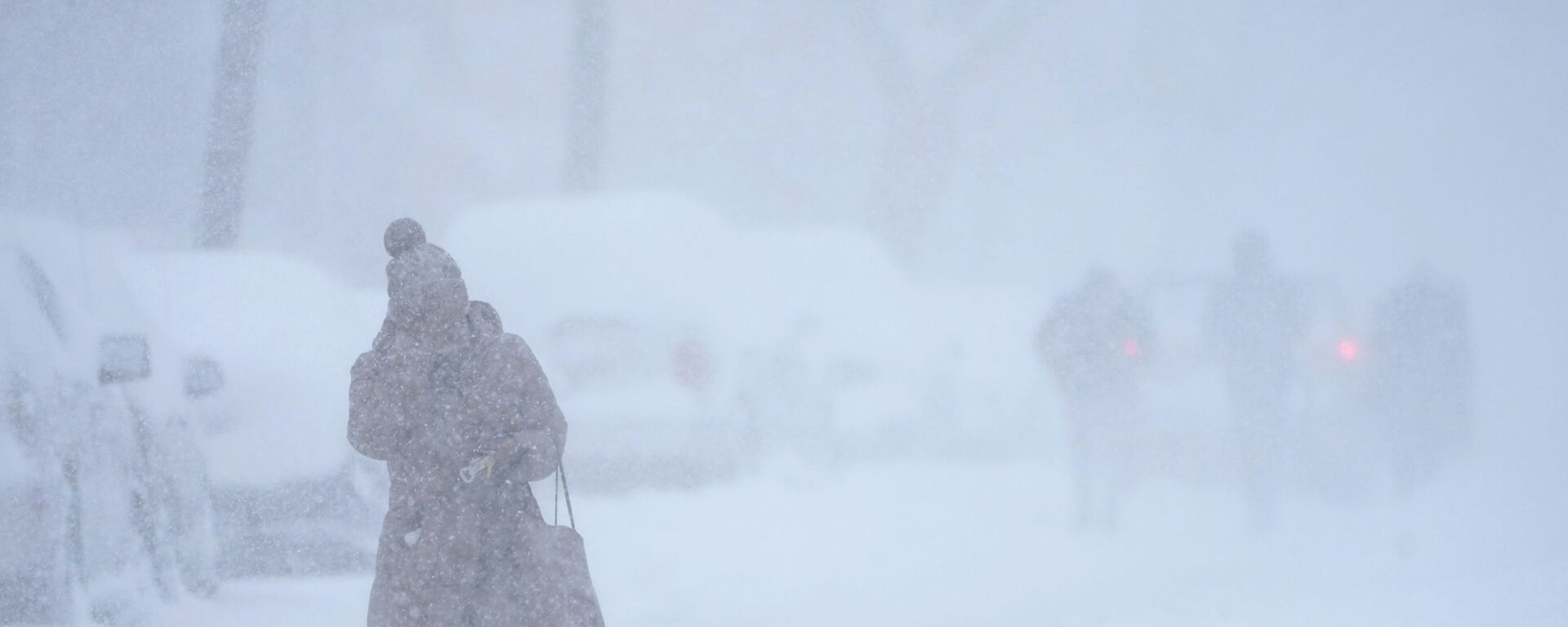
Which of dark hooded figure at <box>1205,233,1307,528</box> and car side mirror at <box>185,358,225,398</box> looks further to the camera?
dark hooded figure at <box>1205,233,1307,528</box>

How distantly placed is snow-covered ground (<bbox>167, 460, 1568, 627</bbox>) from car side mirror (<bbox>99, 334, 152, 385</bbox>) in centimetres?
106

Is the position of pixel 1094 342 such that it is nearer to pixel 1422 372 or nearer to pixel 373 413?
pixel 1422 372

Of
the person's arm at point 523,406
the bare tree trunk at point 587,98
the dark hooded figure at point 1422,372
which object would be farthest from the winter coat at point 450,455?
the dark hooded figure at point 1422,372

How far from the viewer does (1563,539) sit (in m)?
5.08

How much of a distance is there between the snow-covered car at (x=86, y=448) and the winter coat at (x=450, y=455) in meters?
2.16

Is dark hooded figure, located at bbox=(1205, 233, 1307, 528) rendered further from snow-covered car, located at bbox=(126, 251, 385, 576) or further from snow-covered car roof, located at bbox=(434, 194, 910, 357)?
snow-covered car, located at bbox=(126, 251, 385, 576)

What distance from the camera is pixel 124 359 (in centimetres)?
440

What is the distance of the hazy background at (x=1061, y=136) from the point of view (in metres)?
4.88

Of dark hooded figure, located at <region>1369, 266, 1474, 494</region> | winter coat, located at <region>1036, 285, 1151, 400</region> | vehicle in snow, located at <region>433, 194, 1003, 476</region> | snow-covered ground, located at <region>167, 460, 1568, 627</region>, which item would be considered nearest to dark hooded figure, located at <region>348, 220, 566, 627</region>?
snow-covered ground, located at <region>167, 460, 1568, 627</region>

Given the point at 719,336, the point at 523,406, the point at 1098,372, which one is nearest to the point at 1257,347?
the point at 1098,372

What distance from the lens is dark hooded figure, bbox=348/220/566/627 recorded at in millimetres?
2645

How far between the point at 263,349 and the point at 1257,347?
3.96 m

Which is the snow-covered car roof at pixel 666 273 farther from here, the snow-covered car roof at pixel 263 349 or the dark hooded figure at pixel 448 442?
the dark hooded figure at pixel 448 442

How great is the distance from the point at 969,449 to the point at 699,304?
1.26 m
